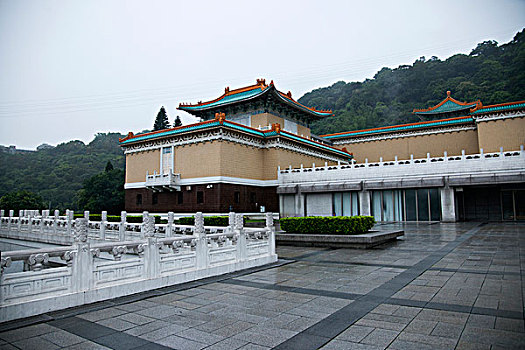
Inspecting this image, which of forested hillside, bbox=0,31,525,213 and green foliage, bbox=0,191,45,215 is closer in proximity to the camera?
green foliage, bbox=0,191,45,215

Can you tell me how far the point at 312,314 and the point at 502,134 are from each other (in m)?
32.2

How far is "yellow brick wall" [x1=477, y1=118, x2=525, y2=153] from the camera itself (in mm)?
29516

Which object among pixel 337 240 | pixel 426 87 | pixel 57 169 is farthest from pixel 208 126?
pixel 426 87

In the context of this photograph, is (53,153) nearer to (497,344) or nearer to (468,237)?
(468,237)

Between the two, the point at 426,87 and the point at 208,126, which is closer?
the point at 208,126

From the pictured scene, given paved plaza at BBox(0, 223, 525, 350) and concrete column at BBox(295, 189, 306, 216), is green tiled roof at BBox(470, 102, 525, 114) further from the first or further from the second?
paved plaza at BBox(0, 223, 525, 350)

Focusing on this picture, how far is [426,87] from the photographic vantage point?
77.3 m

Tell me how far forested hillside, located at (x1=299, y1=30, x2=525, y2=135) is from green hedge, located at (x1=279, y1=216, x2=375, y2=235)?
52.6m

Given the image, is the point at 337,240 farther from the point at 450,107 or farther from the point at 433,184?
the point at 450,107

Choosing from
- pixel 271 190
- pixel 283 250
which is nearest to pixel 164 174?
pixel 271 190

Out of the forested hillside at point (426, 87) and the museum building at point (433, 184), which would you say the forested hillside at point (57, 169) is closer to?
the museum building at point (433, 184)

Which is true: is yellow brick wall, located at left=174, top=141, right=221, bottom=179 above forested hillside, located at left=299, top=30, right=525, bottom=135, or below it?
below

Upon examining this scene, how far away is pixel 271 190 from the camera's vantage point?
3041 centimetres

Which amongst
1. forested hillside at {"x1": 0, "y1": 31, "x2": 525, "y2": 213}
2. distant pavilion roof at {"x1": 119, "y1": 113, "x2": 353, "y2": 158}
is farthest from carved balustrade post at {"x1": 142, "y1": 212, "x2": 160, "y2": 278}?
forested hillside at {"x1": 0, "y1": 31, "x2": 525, "y2": 213}
